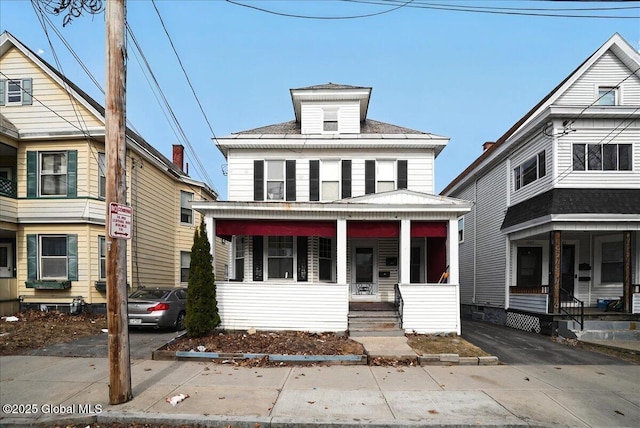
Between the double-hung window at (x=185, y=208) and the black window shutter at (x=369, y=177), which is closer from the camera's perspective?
the black window shutter at (x=369, y=177)

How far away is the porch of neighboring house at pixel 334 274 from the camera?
10523 mm

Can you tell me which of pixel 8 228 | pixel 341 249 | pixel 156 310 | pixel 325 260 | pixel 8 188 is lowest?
pixel 156 310

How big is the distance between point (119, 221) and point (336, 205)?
252 inches

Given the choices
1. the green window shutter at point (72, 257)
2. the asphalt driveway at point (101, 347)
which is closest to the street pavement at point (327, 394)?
the asphalt driveway at point (101, 347)

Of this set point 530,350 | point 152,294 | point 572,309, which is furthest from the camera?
point 572,309

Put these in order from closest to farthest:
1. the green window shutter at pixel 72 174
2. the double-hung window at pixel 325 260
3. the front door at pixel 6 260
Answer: the double-hung window at pixel 325 260 < the green window shutter at pixel 72 174 < the front door at pixel 6 260

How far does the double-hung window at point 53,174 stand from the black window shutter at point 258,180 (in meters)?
7.01

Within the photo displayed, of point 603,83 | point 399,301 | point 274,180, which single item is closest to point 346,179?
point 274,180

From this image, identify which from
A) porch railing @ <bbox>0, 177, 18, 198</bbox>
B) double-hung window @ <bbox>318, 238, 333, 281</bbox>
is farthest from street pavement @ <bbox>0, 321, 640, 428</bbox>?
porch railing @ <bbox>0, 177, 18, 198</bbox>

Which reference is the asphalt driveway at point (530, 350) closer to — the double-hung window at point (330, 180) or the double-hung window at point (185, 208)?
the double-hung window at point (330, 180)

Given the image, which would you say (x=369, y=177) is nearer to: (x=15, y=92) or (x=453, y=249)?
(x=453, y=249)

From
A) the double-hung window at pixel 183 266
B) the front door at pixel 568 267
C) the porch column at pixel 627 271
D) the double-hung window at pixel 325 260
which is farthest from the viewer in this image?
the double-hung window at pixel 183 266

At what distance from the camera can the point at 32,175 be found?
45.9 ft

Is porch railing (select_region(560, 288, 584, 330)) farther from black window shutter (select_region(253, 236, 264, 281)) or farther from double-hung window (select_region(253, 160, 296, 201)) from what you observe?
black window shutter (select_region(253, 236, 264, 281))
